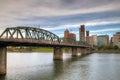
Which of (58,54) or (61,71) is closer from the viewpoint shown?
(61,71)

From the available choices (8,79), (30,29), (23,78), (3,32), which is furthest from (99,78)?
(30,29)

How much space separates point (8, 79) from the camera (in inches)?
1863

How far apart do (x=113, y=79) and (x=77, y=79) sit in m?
7.78

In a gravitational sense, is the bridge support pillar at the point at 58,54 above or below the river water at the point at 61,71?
above

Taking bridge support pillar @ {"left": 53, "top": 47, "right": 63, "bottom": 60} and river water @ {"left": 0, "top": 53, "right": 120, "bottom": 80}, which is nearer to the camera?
river water @ {"left": 0, "top": 53, "right": 120, "bottom": 80}

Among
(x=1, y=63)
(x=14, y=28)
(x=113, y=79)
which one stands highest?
(x=14, y=28)

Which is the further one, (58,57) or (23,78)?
(58,57)

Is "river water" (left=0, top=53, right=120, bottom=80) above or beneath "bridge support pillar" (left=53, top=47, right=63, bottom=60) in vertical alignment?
beneath

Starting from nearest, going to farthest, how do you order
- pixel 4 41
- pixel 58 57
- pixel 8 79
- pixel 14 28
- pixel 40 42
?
pixel 8 79, pixel 4 41, pixel 14 28, pixel 40 42, pixel 58 57

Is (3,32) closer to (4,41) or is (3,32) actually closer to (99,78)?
(4,41)

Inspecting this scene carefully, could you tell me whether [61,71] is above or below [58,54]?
below

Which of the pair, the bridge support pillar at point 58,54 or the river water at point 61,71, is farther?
the bridge support pillar at point 58,54

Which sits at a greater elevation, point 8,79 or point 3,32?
point 3,32

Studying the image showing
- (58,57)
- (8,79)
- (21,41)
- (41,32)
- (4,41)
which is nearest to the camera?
(8,79)
